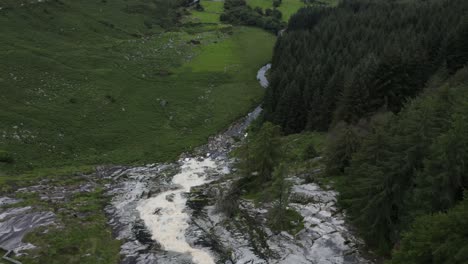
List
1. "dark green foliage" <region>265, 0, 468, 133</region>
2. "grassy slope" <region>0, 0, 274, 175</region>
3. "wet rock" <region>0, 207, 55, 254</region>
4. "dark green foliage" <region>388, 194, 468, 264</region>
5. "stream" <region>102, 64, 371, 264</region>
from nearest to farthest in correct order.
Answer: "dark green foliage" <region>388, 194, 468, 264</region> < "stream" <region>102, 64, 371, 264</region> < "wet rock" <region>0, 207, 55, 254</region> < "dark green foliage" <region>265, 0, 468, 133</region> < "grassy slope" <region>0, 0, 274, 175</region>

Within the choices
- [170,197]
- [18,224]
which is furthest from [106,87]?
[18,224]

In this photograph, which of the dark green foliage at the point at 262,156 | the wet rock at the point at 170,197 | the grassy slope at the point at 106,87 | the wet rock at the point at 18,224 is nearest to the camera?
the wet rock at the point at 18,224

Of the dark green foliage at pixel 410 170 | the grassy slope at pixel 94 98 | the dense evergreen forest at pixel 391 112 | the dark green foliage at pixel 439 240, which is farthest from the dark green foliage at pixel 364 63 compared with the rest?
the dark green foliage at pixel 439 240

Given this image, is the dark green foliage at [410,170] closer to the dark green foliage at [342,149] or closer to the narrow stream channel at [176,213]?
the dark green foliage at [342,149]

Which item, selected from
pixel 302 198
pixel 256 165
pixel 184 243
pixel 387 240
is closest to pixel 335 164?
pixel 302 198

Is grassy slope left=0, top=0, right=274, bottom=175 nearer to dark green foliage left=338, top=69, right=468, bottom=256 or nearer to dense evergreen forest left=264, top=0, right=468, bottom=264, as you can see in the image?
dense evergreen forest left=264, top=0, right=468, bottom=264

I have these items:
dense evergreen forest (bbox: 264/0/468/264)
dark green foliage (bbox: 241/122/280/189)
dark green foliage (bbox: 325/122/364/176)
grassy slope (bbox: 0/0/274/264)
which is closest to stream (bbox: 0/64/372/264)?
grassy slope (bbox: 0/0/274/264)
